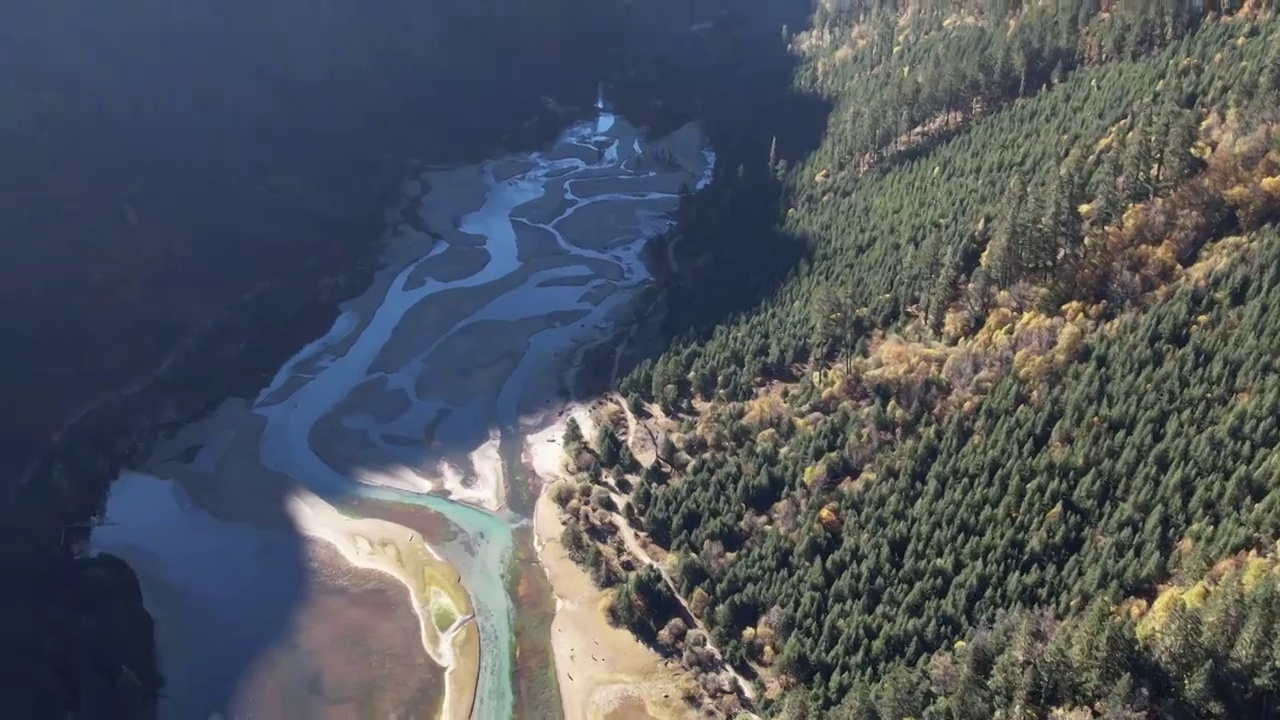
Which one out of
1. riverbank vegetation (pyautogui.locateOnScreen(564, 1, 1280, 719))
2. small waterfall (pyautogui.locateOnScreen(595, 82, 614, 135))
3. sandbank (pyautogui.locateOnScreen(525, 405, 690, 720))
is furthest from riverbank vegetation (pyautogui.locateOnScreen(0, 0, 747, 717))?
riverbank vegetation (pyautogui.locateOnScreen(564, 1, 1280, 719))

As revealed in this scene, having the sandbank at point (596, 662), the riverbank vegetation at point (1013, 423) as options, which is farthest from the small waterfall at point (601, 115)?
the sandbank at point (596, 662)

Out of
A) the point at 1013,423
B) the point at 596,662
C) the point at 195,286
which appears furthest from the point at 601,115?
the point at 596,662

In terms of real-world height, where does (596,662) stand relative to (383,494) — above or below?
below

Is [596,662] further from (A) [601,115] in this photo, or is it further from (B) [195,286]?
(A) [601,115]

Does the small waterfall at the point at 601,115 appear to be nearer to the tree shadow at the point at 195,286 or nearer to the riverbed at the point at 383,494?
the tree shadow at the point at 195,286

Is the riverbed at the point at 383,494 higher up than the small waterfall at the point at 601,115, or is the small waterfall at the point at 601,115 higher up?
the small waterfall at the point at 601,115

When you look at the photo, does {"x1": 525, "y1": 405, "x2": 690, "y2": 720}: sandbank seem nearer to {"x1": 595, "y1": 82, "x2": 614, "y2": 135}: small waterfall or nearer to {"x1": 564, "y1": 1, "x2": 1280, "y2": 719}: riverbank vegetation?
{"x1": 564, "y1": 1, "x2": 1280, "y2": 719}: riverbank vegetation

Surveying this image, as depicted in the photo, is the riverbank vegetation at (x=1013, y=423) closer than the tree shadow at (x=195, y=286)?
Yes
